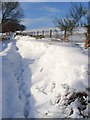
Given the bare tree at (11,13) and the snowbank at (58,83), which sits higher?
the bare tree at (11,13)

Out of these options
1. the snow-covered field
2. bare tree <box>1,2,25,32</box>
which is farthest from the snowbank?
bare tree <box>1,2,25,32</box>

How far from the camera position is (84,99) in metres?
4.41

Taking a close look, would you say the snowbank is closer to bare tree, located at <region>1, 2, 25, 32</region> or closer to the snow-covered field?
the snow-covered field

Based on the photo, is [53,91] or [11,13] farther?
[11,13]

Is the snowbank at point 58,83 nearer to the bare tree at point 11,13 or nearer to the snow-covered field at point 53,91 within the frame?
the snow-covered field at point 53,91

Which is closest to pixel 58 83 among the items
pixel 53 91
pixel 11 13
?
pixel 53 91

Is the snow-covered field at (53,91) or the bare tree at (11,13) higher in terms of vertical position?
the bare tree at (11,13)

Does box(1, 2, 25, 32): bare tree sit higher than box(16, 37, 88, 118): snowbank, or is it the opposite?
box(1, 2, 25, 32): bare tree

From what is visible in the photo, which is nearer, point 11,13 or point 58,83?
point 58,83

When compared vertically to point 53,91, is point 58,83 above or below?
above

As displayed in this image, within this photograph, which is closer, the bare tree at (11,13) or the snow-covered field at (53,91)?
the snow-covered field at (53,91)

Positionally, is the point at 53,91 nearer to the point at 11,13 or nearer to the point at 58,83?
the point at 58,83

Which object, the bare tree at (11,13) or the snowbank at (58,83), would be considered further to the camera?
the bare tree at (11,13)

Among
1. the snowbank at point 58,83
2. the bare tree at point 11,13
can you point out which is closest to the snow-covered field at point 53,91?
the snowbank at point 58,83
